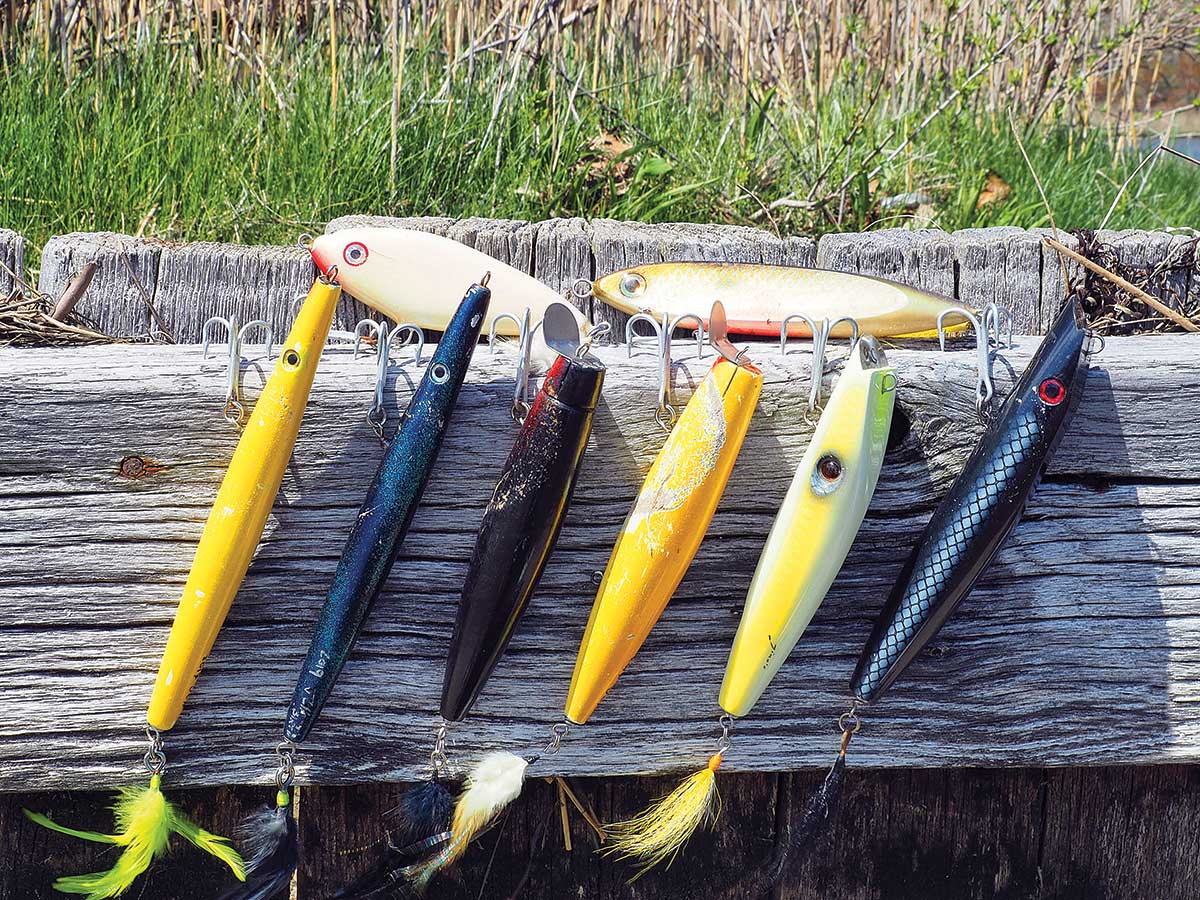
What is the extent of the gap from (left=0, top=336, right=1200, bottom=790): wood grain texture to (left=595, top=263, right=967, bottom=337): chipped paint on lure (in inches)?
4.1

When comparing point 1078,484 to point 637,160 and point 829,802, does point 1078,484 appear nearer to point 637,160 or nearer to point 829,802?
point 829,802

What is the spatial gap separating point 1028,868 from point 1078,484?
0.51 m

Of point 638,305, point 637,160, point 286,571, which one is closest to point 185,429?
point 286,571

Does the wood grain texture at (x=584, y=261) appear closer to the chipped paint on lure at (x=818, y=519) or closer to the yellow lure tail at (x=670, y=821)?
the chipped paint on lure at (x=818, y=519)

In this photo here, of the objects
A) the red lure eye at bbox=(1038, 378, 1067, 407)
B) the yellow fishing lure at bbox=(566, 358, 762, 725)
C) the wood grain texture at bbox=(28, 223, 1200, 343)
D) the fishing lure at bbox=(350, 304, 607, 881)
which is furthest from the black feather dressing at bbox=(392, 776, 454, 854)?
the red lure eye at bbox=(1038, 378, 1067, 407)

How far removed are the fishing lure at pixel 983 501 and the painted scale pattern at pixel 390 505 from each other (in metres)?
0.48

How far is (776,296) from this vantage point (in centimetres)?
117

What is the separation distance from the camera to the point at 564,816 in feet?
4.04

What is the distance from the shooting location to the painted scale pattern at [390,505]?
97 centimetres

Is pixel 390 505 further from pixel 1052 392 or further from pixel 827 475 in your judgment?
pixel 1052 392

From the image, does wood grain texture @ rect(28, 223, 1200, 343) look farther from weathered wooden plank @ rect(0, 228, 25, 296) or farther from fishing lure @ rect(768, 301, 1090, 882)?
fishing lure @ rect(768, 301, 1090, 882)

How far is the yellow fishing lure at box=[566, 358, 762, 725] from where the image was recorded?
96 centimetres

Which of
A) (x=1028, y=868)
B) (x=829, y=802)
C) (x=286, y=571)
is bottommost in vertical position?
(x=1028, y=868)

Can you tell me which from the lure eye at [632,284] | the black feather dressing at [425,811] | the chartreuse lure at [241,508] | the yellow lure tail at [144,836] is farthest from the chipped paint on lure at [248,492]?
the lure eye at [632,284]
